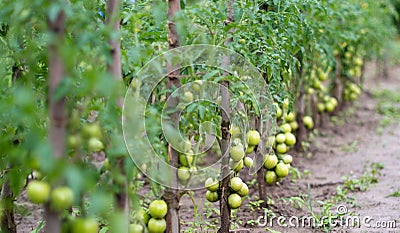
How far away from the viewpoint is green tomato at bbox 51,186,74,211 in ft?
5.29

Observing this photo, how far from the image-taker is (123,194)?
2.01 meters

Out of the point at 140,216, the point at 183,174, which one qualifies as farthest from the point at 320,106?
the point at 140,216

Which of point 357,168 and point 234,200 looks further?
point 357,168

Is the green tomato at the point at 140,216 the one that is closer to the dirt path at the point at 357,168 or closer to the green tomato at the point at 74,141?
the green tomato at the point at 74,141

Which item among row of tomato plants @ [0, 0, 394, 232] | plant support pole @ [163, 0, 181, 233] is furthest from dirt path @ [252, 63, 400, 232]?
plant support pole @ [163, 0, 181, 233]

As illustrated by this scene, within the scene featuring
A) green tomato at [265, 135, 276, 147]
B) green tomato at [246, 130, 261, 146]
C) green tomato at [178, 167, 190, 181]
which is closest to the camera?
green tomato at [178, 167, 190, 181]

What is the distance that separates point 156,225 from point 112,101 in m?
0.85

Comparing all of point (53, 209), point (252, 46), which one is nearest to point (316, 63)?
point (252, 46)

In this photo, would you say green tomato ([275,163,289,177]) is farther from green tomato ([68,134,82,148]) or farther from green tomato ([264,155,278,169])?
green tomato ([68,134,82,148])

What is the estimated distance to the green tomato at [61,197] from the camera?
161cm

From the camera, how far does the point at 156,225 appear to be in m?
2.47

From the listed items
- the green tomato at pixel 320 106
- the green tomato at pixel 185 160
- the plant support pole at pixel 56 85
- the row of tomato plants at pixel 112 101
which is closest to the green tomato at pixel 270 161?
the row of tomato plants at pixel 112 101

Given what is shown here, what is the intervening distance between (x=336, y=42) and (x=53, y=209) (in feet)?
12.9

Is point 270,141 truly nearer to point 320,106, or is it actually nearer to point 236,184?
point 236,184
